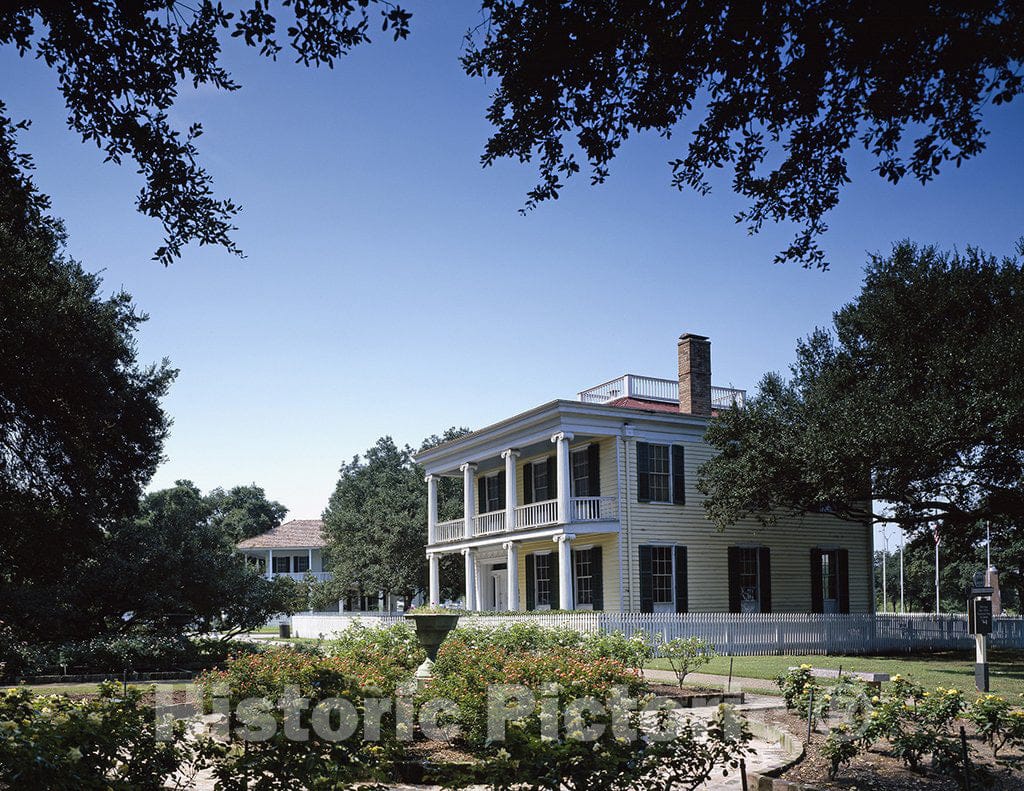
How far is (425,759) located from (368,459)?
4072 cm

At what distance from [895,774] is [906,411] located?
1313 centimetres

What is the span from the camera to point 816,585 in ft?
102

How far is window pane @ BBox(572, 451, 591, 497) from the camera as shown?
2942 centimetres

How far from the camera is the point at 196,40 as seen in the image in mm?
7418

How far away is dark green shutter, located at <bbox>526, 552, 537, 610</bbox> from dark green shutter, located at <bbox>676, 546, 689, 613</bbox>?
533 centimetres

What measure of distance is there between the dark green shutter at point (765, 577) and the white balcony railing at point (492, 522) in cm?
836

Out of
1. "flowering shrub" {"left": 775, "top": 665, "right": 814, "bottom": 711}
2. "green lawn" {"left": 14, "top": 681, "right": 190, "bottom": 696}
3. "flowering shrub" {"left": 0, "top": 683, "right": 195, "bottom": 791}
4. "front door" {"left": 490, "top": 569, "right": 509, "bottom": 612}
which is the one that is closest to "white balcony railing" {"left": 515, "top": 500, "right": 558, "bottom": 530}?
"front door" {"left": 490, "top": 569, "right": 509, "bottom": 612}

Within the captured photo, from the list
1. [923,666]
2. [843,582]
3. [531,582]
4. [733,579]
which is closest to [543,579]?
[531,582]

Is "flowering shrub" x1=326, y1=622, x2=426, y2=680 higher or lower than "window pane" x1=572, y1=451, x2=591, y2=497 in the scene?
lower

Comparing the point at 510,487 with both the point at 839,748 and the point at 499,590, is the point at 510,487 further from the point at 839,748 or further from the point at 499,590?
the point at 839,748

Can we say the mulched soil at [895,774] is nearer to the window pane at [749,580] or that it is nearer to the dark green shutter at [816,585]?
the window pane at [749,580]

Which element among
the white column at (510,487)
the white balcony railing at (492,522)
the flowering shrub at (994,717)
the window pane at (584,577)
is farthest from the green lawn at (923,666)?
the white balcony railing at (492,522)

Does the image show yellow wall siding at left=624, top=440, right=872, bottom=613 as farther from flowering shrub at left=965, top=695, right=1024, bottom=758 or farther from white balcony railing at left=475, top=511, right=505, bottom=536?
flowering shrub at left=965, top=695, right=1024, bottom=758

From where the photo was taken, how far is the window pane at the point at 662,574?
92.0 feet
